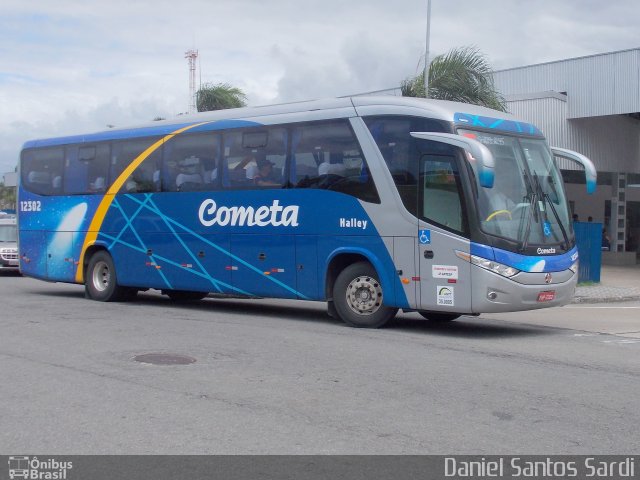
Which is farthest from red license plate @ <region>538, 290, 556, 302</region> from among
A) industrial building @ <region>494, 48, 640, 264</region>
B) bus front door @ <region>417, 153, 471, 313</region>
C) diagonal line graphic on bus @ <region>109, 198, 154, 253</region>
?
industrial building @ <region>494, 48, 640, 264</region>

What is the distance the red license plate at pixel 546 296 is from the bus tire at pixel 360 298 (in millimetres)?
2311

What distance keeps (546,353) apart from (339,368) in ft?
10.3

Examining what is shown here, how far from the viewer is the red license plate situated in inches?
512

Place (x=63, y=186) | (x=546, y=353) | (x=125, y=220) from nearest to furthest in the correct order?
(x=546, y=353) → (x=125, y=220) → (x=63, y=186)

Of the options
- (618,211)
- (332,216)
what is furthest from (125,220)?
(618,211)

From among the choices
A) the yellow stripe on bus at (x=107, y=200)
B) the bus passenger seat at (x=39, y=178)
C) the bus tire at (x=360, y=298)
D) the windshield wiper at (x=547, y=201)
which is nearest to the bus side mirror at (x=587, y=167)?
the windshield wiper at (x=547, y=201)

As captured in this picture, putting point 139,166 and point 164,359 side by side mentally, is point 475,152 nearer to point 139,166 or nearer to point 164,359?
point 164,359

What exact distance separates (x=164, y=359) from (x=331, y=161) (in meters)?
5.11

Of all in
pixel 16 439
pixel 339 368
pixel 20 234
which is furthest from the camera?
pixel 20 234

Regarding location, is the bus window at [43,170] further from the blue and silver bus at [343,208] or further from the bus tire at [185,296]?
the bus tire at [185,296]

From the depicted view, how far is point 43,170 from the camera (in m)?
20.0

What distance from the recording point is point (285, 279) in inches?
598

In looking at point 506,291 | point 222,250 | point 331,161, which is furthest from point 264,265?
point 506,291
